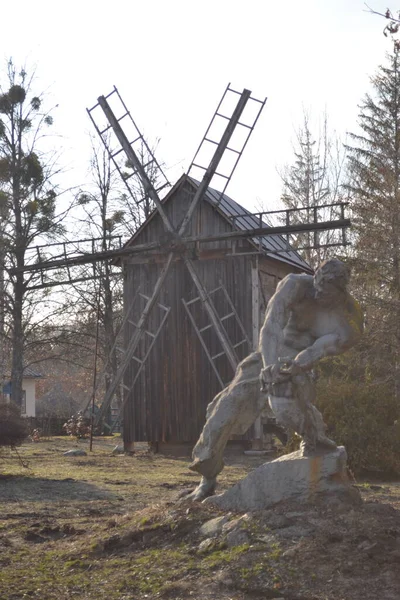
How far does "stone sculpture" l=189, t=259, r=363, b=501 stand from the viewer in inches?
304

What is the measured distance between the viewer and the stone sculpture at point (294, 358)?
25.3ft

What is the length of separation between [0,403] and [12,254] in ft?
38.4

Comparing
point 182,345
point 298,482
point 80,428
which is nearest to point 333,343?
point 298,482

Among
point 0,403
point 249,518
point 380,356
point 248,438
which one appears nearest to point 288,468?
point 249,518

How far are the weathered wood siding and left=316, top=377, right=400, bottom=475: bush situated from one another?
538 cm

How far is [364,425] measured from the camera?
1577cm

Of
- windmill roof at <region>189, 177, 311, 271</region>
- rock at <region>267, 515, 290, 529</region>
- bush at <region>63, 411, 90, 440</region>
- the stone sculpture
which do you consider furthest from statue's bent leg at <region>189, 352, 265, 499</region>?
bush at <region>63, 411, 90, 440</region>

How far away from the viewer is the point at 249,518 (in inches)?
296

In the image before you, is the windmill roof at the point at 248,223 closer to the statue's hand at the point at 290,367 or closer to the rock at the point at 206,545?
the statue's hand at the point at 290,367

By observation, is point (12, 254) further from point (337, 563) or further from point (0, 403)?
point (337, 563)

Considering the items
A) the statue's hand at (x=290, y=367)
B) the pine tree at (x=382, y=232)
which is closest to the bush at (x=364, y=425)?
the pine tree at (x=382, y=232)

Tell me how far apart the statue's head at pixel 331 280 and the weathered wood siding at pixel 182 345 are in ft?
44.6

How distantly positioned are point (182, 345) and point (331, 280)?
1464cm

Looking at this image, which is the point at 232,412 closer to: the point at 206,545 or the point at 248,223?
the point at 206,545
